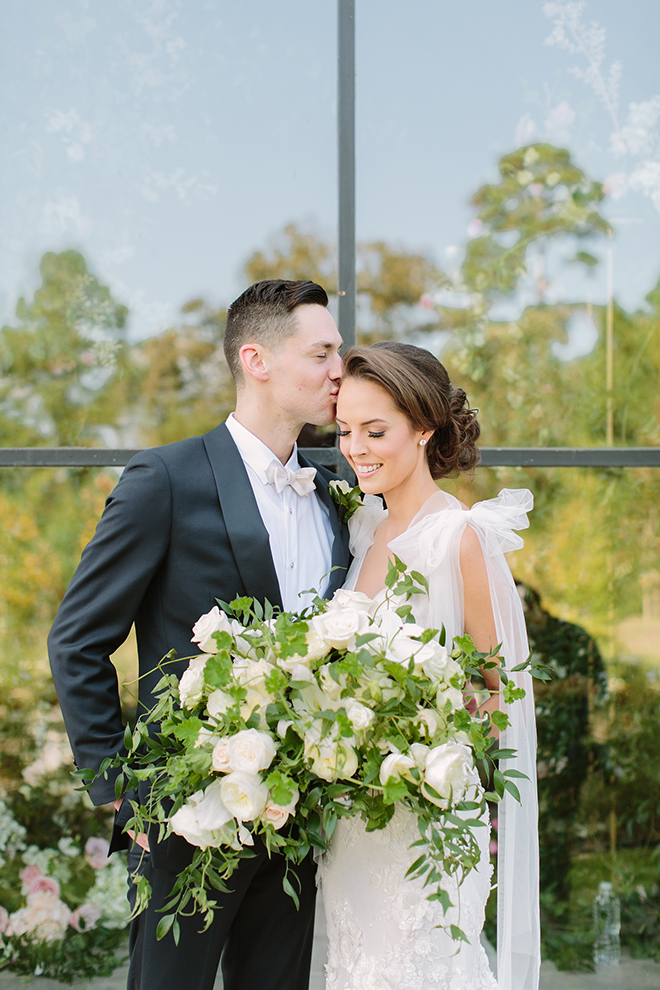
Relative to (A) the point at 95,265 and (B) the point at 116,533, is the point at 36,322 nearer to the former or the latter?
(A) the point at 95,265

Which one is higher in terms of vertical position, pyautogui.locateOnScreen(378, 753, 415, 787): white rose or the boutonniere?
the boutonniere

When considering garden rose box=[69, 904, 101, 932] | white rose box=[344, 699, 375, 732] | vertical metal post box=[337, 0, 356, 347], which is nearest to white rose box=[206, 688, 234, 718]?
white rose box=[344, 699, 375, 732]

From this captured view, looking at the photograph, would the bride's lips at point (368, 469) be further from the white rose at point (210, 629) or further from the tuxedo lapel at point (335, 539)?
the white rose at point (210, 629)

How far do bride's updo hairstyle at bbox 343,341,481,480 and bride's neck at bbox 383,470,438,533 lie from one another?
0.25ft

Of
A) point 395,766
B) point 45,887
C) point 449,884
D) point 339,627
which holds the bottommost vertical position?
point 45,887

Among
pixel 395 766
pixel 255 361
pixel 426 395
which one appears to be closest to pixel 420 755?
pixel 395 766

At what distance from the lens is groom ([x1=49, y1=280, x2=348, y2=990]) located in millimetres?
1683

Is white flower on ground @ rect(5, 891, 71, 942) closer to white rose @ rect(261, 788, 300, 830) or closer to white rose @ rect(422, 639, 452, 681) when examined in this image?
white rose @ rect(261, 788, 300, 830)

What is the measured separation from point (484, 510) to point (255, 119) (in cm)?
186

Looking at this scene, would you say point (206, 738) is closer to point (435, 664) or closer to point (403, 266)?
point (435, 664)

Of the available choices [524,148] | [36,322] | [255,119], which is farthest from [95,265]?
[524,148]

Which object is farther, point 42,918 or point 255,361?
point 42,918

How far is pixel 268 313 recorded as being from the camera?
6.73ft

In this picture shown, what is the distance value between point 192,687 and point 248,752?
0.55 ft
